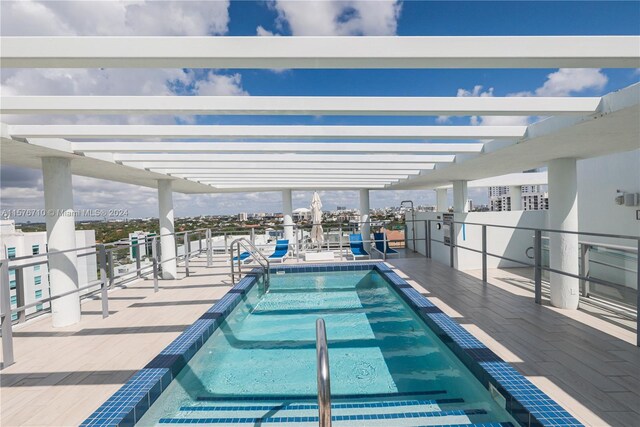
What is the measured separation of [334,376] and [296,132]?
113 inches

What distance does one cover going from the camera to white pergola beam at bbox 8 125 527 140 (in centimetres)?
385

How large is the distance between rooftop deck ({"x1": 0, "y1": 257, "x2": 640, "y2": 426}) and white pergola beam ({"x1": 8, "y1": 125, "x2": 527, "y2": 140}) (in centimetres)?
239

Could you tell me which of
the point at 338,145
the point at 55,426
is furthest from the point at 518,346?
the point at 55,426

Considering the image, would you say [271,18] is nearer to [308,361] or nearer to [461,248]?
[308,361]

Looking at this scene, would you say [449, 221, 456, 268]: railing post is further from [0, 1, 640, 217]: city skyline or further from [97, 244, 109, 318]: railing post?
[97, 244, 109, 318]: railing post

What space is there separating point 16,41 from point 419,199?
14.8 meters

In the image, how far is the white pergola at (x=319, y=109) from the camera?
215 cm

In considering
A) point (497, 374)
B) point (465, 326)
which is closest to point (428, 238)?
point (465, 326)

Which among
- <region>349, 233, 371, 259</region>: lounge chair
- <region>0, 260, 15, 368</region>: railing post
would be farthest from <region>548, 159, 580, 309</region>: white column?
<region>0, 260, 15, 368</region>: railing post

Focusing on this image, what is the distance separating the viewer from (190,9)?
9.86ft

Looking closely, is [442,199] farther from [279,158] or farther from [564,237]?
[279,158]

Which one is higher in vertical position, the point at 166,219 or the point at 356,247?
the point at 166,219

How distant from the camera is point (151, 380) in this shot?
2.78 metres

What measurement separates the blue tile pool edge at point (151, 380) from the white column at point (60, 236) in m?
1.99
